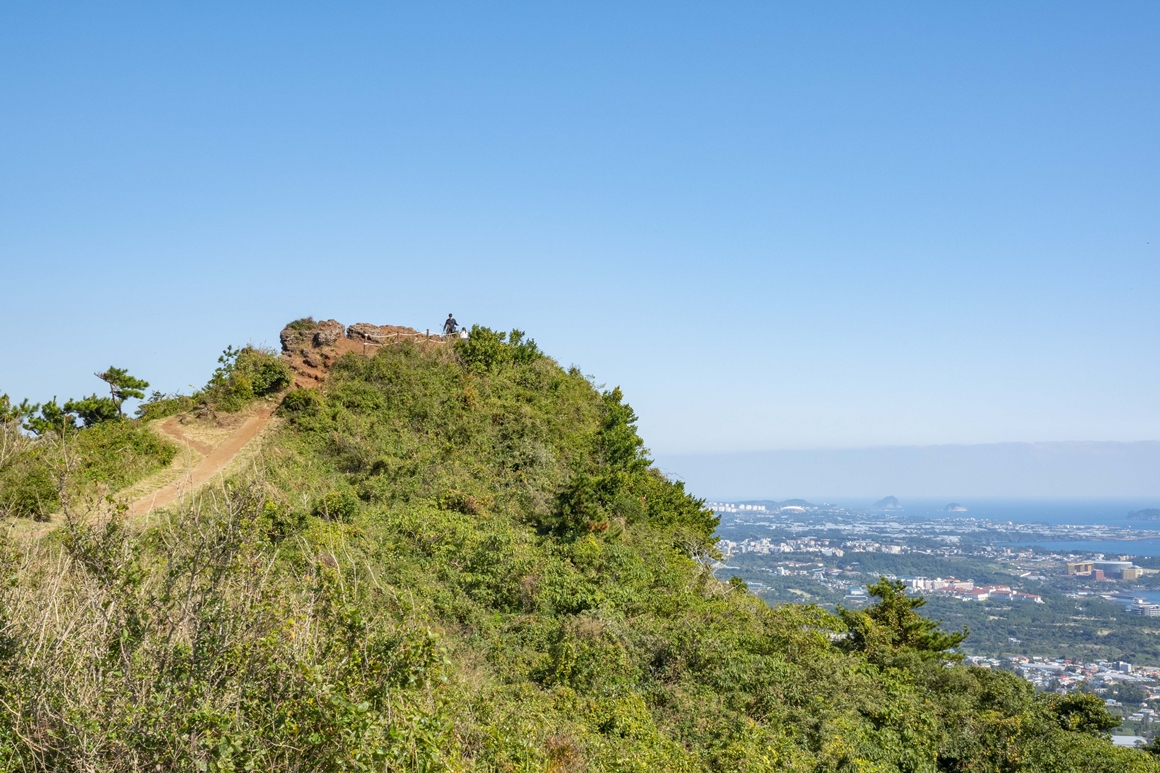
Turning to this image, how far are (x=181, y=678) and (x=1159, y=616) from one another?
98.5 meters

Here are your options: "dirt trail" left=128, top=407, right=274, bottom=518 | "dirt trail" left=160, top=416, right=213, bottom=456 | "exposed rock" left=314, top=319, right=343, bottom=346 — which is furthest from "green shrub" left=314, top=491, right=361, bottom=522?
"exposed rock" left=314, top=319, right=343, bottom=346

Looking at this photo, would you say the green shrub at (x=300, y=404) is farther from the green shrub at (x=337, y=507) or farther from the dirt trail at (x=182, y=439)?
the green shrub at (x=337, y=507)

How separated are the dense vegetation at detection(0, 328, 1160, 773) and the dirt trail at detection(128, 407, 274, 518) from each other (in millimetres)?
1024

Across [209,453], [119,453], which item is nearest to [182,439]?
[209,453]

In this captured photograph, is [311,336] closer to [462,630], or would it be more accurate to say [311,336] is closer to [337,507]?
[337,507]

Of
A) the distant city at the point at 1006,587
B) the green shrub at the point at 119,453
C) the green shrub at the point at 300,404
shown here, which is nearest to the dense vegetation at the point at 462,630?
the green shrub at the point at 300,404

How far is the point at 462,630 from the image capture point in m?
14.6

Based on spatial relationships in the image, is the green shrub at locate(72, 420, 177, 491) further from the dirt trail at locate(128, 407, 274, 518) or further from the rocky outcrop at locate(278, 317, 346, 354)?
the rocky outcrop at locate(278, 317, 346, 354)

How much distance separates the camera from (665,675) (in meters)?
13.5

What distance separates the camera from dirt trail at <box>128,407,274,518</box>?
17984 mm

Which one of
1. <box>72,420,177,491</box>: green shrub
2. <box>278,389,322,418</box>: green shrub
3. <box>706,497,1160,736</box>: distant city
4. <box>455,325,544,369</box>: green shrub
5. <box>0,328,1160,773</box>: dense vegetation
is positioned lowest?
<box>706,497,1160,736</box>: distant city

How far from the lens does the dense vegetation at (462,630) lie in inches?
248

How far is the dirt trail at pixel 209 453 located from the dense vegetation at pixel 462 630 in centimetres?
102

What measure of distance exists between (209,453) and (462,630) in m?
10.4
